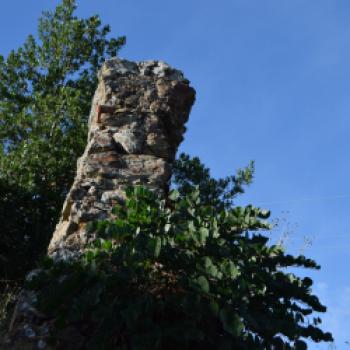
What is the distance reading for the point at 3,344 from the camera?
3475 millimetres

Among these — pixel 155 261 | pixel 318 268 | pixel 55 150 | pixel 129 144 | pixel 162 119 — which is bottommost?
pixel 155 261

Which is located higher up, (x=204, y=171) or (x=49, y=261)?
(x=204, y=171)

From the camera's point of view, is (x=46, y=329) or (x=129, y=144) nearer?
(x=46, y=329)

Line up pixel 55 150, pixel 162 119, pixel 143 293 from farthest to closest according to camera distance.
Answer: pixel 55 150 → pixel 162 119 → pixel 143 293

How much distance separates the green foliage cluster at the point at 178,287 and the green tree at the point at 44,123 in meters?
4.74

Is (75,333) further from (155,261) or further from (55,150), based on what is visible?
(55,150)

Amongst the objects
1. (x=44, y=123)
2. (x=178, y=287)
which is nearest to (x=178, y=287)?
(x=178, y=287)

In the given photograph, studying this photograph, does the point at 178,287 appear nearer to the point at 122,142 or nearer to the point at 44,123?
the point at 122,142

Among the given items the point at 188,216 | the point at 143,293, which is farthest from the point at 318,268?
the point at 143,293

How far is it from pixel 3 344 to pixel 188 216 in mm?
1459

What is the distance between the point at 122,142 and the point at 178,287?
208cm

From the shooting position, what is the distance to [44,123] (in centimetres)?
1091

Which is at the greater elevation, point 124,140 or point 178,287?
point 124,140

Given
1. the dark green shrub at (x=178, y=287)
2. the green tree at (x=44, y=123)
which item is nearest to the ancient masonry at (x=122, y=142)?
the dark green shrub at (x=178, y=287)
